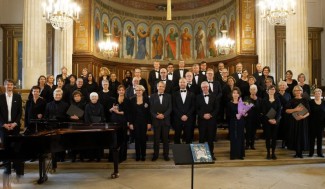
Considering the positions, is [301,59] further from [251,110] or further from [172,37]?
→ [172,37]

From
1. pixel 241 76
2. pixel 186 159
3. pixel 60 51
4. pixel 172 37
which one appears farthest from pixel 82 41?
pixel 186 159

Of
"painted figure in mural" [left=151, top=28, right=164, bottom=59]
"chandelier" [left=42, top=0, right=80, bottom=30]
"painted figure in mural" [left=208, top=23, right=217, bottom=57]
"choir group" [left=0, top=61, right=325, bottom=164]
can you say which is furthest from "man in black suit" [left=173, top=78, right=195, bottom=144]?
"painted figure in mural" [left=151, top=28, right=164, bottom=59]

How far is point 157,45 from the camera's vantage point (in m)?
17.5

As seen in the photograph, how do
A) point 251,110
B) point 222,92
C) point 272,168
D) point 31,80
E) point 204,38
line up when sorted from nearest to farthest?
1. point 272,168
2. point 251,110
3. point 222,92
4. point 31,80
5. point 204,38

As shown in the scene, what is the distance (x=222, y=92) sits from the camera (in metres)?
7.68

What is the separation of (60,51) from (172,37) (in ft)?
20.8

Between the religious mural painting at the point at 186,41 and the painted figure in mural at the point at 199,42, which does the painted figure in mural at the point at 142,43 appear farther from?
the painted figure in mural at the point at 199,42

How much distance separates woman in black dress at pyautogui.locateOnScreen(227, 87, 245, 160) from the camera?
6559 millimetres

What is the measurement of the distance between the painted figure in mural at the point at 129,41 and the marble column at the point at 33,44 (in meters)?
7.22

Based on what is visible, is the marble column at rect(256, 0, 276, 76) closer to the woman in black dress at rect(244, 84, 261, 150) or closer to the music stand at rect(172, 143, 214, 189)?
the woman in black dress at rect(244, 84, 261, 150)

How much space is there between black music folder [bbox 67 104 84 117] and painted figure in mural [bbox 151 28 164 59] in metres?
11.4

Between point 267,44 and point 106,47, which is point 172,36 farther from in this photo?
point 267,44

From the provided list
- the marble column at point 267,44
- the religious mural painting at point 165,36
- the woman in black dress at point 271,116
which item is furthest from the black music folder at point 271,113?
the religious mural painting at point 165,36

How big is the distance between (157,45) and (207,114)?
1150 centimetres
